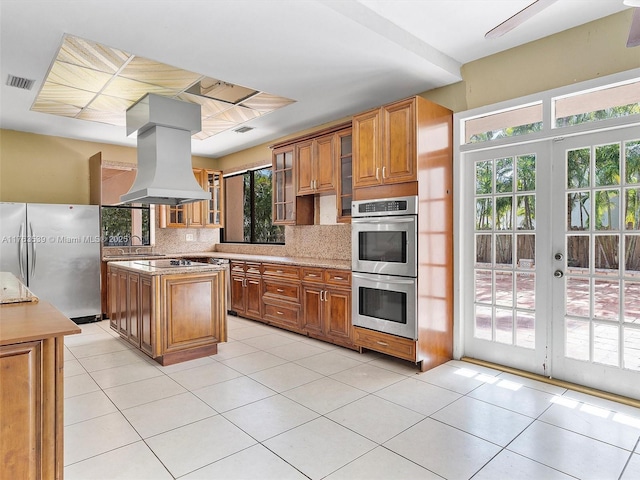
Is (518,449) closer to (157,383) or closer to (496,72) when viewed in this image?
(157,383)

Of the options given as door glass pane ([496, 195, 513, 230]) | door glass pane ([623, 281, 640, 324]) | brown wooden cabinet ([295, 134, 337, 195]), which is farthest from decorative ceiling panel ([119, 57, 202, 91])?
door glass pane ([623, 281, 640, 324])

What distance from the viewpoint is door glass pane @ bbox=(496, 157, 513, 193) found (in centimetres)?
345

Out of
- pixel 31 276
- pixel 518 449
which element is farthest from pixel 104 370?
pixel 518 449

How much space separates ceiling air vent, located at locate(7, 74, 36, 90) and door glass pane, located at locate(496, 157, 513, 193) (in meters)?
4.41

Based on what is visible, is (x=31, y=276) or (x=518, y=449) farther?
(x=31, y=276)

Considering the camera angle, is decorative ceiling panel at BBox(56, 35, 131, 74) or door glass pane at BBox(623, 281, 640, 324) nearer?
door glass pane at BBox(623, 281, 640, 324)

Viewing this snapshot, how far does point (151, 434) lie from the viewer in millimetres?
2422

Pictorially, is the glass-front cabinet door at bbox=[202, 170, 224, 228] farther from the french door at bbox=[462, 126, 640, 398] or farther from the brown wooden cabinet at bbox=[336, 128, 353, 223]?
the french door at bbox=[462, 126, 640, 398]

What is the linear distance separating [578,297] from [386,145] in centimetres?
201

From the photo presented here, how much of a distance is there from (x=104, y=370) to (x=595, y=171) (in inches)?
173

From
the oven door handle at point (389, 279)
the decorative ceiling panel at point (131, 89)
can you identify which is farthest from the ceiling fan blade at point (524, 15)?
the decorative ceiling panel at point (131, 89)

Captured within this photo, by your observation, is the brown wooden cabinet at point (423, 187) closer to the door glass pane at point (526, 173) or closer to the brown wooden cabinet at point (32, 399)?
the door glass pane at point (526, 173)

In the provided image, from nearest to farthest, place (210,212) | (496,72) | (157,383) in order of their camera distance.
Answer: (157,383) < (496,72) < (210,212)

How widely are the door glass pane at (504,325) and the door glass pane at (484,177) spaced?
1089mm
